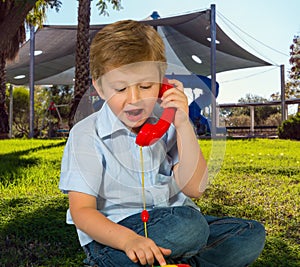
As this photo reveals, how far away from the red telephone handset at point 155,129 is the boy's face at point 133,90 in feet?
0.09

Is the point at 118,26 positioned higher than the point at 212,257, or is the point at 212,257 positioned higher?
the point at 118,26

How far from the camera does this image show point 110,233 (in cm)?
127

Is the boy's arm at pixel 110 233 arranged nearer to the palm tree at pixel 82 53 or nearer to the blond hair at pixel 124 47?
the blond hair at pixel 124 47

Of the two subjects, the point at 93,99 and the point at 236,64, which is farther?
the point at 236,64

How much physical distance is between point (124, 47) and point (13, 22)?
174 inches

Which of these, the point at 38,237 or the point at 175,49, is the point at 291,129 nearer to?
the point at 175,49

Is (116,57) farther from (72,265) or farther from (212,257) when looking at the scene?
(72,265)

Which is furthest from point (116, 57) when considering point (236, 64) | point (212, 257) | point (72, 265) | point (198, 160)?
point (236, 64)

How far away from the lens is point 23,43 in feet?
42.3

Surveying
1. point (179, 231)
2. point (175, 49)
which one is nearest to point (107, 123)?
point (179, 231)

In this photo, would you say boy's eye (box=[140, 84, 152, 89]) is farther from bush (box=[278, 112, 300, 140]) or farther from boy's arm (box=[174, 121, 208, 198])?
bush (box=[278, 112, 300, 140])

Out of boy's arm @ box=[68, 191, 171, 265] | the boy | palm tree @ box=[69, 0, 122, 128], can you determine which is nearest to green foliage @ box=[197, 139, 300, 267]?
the boy

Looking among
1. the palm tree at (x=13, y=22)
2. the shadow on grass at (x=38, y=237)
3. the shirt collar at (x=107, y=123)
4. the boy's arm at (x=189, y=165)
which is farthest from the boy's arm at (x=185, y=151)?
the palm tree at (x=13, y=22)

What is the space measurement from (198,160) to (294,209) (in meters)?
2.21
